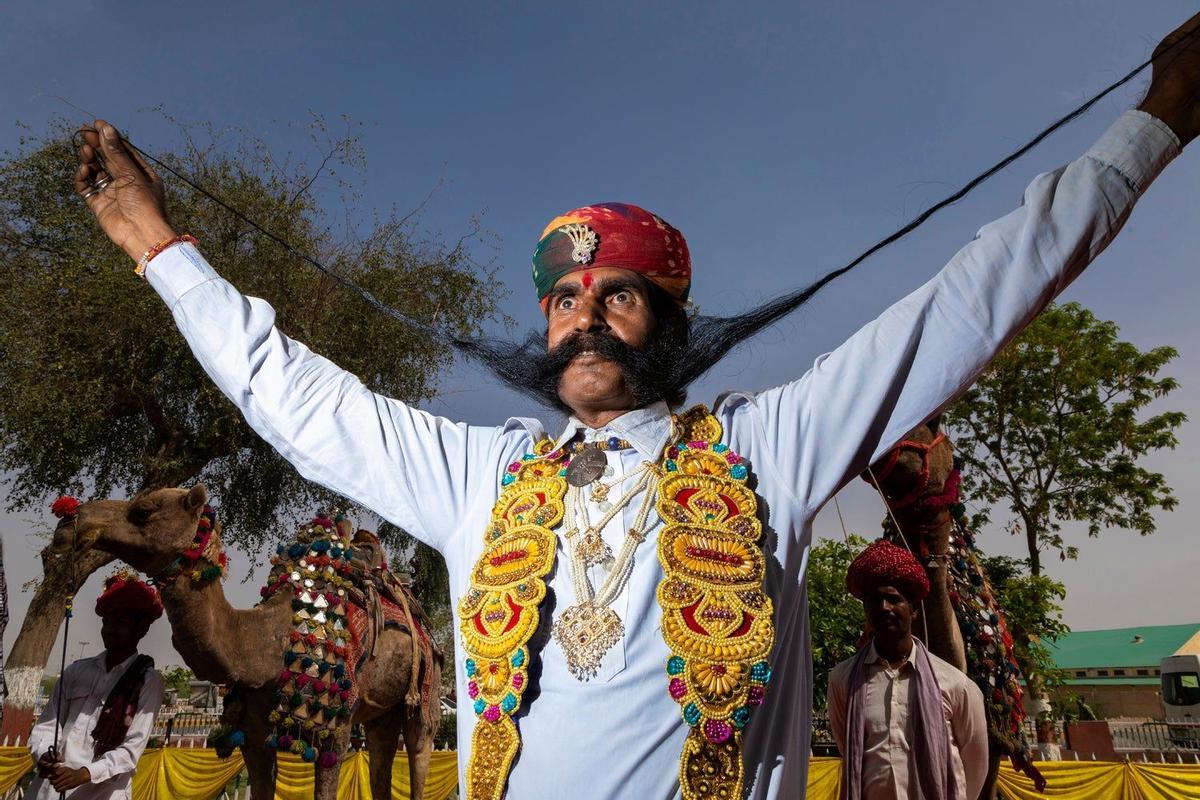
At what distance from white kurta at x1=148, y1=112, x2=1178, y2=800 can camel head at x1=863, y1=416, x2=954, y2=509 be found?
178cm

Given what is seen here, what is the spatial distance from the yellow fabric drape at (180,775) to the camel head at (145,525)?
20.2 ft

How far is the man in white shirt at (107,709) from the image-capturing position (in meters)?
5.12

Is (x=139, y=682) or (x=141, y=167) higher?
(x=141, y=167)

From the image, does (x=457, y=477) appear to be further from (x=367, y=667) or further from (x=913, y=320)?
(x=367, y=667)

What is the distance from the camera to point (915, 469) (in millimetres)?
3736

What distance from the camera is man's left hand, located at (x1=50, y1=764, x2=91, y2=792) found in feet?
15.9

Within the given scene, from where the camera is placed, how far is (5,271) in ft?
48.5

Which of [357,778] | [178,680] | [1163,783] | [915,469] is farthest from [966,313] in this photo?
[178,680]

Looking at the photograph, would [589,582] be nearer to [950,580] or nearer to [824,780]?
[950,580]

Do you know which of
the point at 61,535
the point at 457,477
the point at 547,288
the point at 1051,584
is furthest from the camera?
the point at 1051,584

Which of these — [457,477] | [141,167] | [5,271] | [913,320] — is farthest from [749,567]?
[5,271]

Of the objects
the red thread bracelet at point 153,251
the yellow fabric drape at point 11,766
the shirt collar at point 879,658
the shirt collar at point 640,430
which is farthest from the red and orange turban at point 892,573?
the yellow fabric drape at point 11,766

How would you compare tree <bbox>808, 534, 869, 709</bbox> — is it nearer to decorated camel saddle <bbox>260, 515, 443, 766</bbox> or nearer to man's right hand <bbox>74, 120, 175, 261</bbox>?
decorated camel saddle <bbox>260, 515, 443, 766</bbox>

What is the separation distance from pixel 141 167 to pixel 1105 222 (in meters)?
2.29
